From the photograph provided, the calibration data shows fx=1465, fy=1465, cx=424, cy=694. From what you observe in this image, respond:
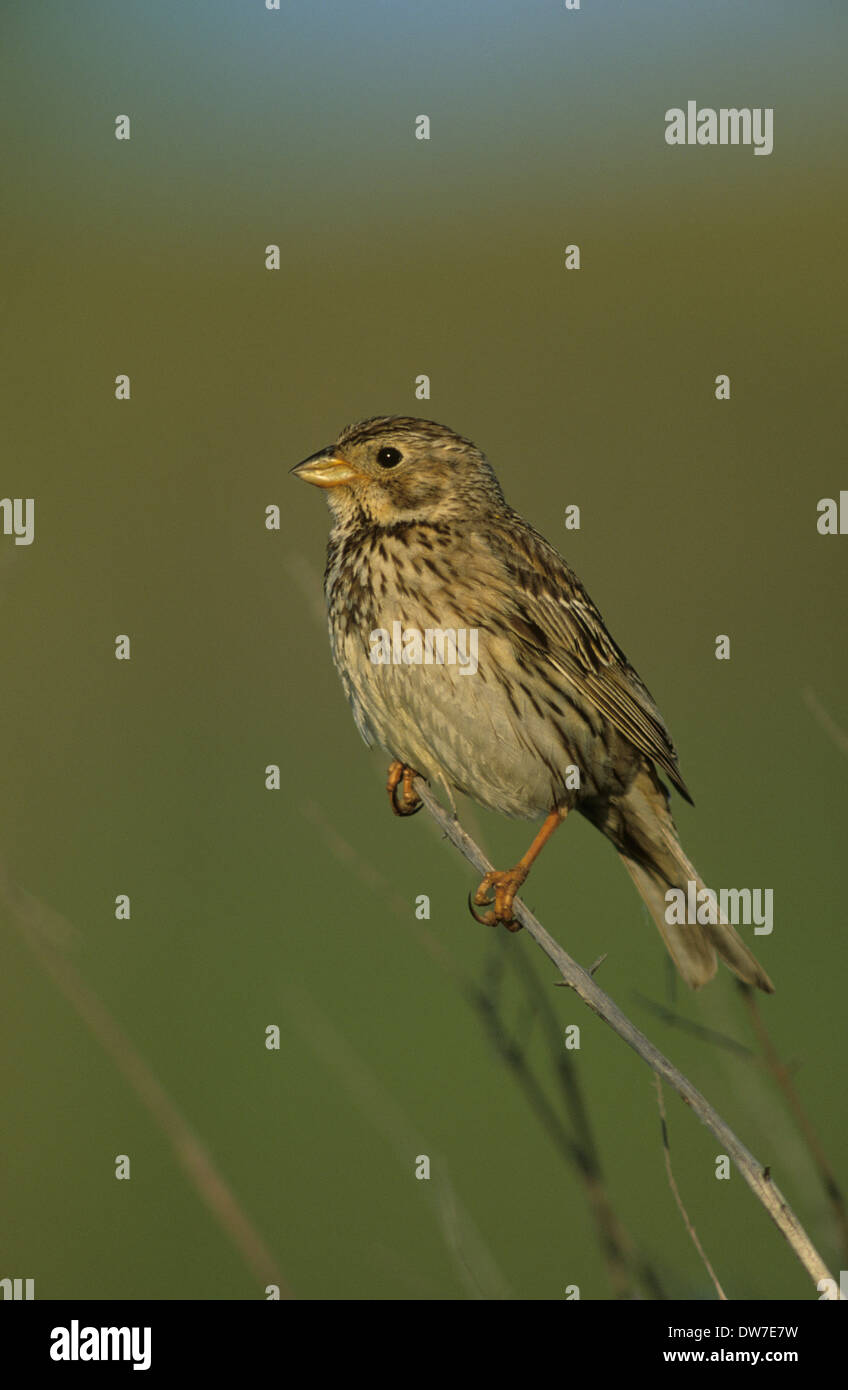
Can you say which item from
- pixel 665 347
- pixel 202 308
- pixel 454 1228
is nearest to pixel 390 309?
pixel 202 308

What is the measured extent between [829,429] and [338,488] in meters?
7.82

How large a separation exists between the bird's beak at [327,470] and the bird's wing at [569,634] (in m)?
0.54

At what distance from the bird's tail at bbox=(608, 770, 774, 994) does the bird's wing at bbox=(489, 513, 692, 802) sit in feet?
0.67

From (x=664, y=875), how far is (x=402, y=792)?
941mm

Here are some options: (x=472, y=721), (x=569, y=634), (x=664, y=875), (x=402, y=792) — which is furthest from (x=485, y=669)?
(x=664, y=875)

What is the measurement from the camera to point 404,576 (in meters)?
4.54

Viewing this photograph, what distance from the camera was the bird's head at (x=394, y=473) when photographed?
15.6 feet

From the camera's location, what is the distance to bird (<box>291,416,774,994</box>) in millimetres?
4461

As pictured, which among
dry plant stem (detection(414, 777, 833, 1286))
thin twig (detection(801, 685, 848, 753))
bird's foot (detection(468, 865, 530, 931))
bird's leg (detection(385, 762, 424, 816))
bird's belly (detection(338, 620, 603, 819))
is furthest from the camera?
bird's leg (detection(385, 762, 424, 816))

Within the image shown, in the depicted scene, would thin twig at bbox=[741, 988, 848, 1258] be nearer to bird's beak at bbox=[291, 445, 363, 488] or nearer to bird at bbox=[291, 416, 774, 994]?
bird at bbox=[291, 416, 774, 994]

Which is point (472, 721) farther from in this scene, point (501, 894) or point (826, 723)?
point (826, 723)

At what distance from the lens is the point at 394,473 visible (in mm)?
4797

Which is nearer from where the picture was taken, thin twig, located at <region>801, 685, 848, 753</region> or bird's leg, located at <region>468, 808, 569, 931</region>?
thin twig, located at <region>801, 685, 848, 753</region>

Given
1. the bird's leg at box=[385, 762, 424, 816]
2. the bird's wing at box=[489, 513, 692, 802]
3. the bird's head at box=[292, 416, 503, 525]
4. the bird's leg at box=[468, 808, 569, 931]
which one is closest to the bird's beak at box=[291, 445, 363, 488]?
the bird's head at box=[292, 416, 503, 525]
